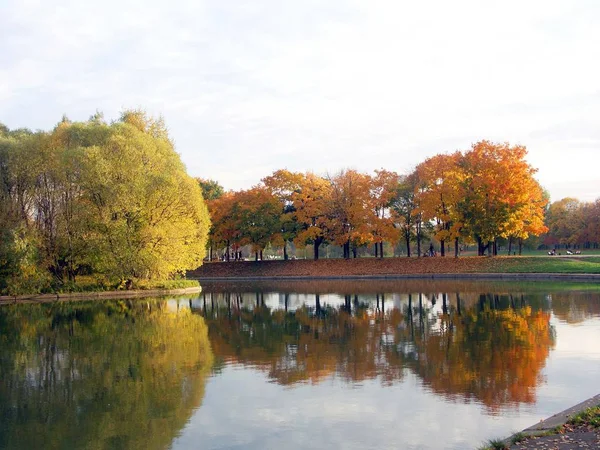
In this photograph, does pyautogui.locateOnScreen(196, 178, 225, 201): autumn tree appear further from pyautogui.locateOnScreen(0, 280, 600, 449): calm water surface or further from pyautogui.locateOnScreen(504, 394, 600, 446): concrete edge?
pyautogui.locateOnScreen(504, 394, 600, 446): concrete edge

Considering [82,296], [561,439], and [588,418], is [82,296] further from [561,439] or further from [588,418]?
[561,439]

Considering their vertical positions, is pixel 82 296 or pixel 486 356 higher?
pixel 82 296

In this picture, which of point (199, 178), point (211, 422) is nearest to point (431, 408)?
point (211, 422)

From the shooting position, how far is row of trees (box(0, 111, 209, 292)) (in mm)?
45062

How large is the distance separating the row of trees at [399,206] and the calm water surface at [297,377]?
1219 inches

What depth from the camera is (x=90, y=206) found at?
152 feet

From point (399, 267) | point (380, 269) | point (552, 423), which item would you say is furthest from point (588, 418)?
point (380, 269)

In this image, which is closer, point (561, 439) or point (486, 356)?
point (561, 439)

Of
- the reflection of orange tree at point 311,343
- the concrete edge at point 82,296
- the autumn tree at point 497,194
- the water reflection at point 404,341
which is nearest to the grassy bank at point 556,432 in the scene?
the water reflection at point 404,341

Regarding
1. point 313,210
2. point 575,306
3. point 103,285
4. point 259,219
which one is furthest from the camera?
point 259,219

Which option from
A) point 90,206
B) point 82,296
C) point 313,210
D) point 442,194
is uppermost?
point 442,194

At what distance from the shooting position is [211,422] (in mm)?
12484

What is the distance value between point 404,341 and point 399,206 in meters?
51.4

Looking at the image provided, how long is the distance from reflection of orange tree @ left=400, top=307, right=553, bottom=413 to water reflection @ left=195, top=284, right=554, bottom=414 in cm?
3
